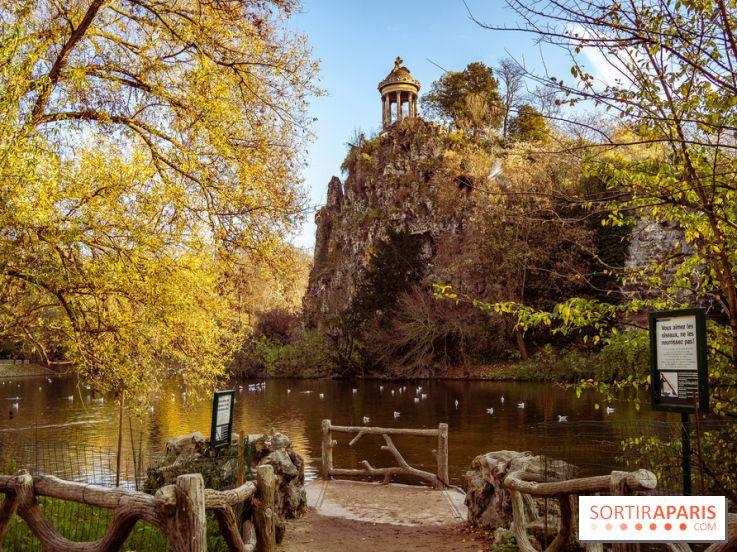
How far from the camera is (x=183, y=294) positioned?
11117 millimetres

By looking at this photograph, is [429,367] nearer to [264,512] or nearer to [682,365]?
[264,512]

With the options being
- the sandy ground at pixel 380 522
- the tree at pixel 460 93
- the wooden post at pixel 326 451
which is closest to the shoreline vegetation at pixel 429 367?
the wooden post at pixel 326 451

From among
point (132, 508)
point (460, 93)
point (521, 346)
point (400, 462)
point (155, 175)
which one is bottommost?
point (400, 462)

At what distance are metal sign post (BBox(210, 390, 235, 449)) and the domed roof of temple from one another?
6104cm

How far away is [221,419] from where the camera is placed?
8.06 meters

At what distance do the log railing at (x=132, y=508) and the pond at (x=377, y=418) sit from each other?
811cm

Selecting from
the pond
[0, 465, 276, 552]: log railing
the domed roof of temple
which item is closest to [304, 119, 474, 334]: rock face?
the domed roof of temple

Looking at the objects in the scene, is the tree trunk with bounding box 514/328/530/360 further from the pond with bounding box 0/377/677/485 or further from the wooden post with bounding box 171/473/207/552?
the wooden post with bounding box 171/473/207/552

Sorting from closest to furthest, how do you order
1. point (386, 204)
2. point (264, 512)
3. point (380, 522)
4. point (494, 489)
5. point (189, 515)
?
1. point (189, 515)
2. point (264, 512)
3. point (494, 489)
4. point (380, 522)
5. point (386, 204)

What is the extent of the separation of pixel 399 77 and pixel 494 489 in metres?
61.3

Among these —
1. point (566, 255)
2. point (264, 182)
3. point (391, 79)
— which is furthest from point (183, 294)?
point (391, 79)

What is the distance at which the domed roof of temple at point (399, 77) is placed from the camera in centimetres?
6512

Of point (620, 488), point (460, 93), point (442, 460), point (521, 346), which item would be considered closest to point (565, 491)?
point (620, 488)

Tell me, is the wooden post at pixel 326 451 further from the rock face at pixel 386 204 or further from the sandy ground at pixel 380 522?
the rock face at pixel 386 204
